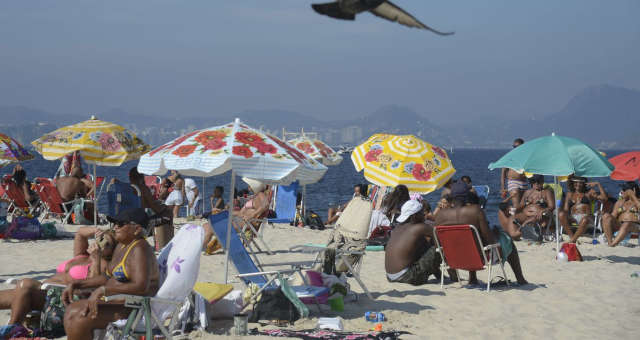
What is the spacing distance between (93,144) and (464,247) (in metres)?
5.86

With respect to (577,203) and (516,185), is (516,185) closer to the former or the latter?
(516,185)

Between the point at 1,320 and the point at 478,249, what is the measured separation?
15.0ft

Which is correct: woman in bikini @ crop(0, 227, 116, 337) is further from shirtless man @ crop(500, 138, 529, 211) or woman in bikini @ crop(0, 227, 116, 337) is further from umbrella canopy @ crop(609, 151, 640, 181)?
shirtless man @ crop(500, 138, 529, 211)

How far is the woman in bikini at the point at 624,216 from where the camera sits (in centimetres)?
1075

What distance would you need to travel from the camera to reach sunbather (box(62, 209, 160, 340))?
408cm

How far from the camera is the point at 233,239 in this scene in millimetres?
6473

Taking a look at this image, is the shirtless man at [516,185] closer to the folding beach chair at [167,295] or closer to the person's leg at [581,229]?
the person's leg at [581,229]

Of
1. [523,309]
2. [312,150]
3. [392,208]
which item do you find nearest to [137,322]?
[523,309]

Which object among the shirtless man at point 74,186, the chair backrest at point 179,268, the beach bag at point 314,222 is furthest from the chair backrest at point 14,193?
the chair backrest at point 179,268

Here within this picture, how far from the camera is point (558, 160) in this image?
8.74m

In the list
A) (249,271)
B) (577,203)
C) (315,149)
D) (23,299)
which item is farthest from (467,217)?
(315,149)

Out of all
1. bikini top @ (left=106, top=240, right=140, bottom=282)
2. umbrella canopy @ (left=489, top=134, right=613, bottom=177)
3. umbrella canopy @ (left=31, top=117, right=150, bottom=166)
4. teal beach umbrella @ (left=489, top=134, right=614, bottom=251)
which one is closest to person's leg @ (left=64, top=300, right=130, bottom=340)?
→ bikini top @ (left=106, top=240, right=140, bottom=282)

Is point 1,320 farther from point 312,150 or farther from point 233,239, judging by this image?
point 312,150

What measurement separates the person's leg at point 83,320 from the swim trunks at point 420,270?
397cm
